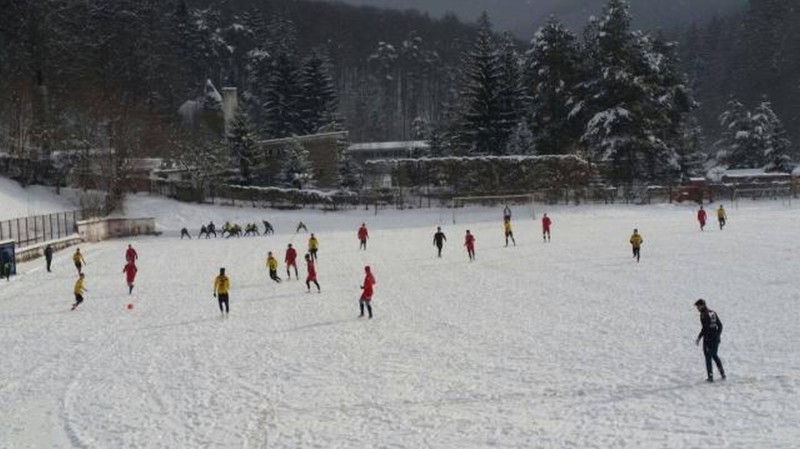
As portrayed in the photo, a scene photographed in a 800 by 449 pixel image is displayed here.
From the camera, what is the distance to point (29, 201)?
47.3 metres

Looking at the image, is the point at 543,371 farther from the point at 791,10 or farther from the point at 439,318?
the point at 791,10

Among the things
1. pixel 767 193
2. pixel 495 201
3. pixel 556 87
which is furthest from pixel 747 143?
pixel 495 201

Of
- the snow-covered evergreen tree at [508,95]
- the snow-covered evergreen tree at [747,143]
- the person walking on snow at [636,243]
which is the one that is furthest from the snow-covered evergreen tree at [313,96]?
the person walking on snow at [636,243]

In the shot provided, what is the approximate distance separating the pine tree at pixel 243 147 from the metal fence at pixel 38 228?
1549cm

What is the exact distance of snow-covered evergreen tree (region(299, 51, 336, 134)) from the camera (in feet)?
252

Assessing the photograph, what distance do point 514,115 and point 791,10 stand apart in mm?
63660

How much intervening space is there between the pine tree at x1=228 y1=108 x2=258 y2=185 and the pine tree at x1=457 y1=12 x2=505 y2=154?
713 inches

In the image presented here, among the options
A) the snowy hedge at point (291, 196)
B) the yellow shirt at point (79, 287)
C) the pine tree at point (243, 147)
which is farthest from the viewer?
the pine tree at point (243, 147)

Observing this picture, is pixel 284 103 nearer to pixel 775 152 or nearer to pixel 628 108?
pixel 628 108

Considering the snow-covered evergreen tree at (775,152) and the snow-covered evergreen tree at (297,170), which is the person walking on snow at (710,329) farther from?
the snow-covered evergreen tree at (775,152)

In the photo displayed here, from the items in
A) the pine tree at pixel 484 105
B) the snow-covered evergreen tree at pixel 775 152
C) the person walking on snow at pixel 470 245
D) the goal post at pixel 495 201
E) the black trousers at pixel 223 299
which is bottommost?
the black trousers at pixel 223 299

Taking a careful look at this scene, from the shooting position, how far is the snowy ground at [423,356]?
35.3 ft

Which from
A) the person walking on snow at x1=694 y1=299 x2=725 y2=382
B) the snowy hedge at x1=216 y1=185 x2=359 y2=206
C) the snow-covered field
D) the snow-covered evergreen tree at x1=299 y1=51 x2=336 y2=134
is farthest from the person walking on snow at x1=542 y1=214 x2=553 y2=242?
the snow-covered evergreen tree at x1=299 y1=51 x2=336 y2=134

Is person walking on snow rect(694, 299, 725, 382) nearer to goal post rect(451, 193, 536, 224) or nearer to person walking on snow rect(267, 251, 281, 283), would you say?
person walking on snow rect(267, 251, 281, 283)
